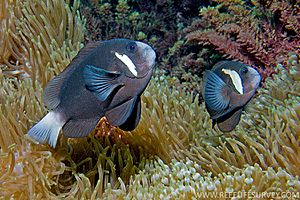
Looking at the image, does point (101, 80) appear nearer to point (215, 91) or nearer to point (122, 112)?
point (122, 112)

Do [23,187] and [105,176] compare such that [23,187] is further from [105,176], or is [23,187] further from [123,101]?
[123,101]

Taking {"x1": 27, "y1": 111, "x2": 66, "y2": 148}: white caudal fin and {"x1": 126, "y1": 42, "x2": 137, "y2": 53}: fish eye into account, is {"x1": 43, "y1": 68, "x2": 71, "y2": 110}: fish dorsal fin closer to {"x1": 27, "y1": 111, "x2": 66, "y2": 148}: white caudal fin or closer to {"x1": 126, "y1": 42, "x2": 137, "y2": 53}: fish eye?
{"x1": 27, "y1": 111, "x2": 66, "y2": 148}: white caudal fin

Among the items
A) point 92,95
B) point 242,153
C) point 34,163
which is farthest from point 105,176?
point 242,153

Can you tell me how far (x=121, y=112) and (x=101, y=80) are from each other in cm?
20

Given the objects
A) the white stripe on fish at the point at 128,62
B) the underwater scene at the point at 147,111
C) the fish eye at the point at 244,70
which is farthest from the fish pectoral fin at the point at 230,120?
the white stripe on fish at the point at 128,62

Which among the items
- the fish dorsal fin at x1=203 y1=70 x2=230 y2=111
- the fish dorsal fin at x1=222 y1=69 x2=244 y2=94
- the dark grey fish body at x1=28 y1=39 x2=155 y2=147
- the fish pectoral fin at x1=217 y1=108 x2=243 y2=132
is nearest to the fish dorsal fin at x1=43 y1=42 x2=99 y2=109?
the dark grey fish body at x1=28 y1=39 x2=155 y2=147

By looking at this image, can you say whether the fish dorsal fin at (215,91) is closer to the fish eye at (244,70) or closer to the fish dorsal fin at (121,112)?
the fish eye at (244,70)

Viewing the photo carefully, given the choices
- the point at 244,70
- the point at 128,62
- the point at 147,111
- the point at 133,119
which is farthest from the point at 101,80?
the point at 147,111

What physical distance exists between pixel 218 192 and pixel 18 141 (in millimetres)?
1230

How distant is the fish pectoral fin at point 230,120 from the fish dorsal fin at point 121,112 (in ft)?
2.01

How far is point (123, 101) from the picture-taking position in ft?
5.52

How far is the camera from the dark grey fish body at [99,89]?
1.58 metres

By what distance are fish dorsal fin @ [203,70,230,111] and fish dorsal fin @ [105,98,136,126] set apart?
1.47 feet

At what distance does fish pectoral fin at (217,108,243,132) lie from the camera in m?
2.01
